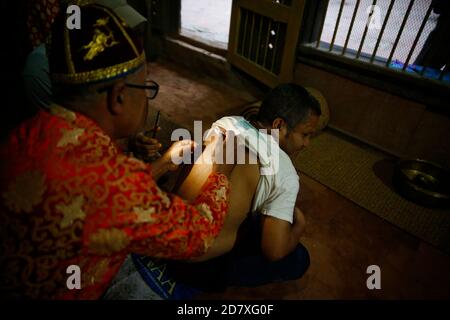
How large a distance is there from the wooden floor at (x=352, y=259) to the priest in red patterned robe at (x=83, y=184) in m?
1.39

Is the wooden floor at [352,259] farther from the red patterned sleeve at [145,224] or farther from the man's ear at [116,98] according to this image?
the man's ear at [116,98]

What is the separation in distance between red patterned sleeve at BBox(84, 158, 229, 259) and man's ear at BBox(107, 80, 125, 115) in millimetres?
281

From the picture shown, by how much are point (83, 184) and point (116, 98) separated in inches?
15.8

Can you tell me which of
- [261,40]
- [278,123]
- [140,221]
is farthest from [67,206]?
[261,40]

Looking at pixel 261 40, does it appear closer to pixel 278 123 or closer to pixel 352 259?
pixel 278 123

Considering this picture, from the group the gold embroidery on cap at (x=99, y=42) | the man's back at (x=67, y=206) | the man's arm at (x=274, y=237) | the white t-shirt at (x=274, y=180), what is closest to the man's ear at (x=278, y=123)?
the white t-shirt at (x=274, y=180)

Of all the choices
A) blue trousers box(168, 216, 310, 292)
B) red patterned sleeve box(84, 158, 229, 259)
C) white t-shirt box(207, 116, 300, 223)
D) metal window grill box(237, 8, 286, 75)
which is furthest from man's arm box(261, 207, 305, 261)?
metal window grill box(237, 8, 286, 75)

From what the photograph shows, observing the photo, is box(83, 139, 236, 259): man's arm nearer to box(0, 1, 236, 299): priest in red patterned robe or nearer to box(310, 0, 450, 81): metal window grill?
box(0, 1, 236, 299): priest in red patterned robe

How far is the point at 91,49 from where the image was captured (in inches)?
49.5

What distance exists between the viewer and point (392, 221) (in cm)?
328

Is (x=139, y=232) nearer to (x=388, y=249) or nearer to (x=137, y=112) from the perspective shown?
(x=137, y=112)

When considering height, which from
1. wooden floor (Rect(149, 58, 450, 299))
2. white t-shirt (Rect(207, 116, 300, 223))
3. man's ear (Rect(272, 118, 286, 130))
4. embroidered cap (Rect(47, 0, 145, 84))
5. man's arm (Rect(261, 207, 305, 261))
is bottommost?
wooden floor (Rect(149, 58, 450, 299))

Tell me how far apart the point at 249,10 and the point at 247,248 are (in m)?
4.33

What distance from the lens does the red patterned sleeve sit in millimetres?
1188
